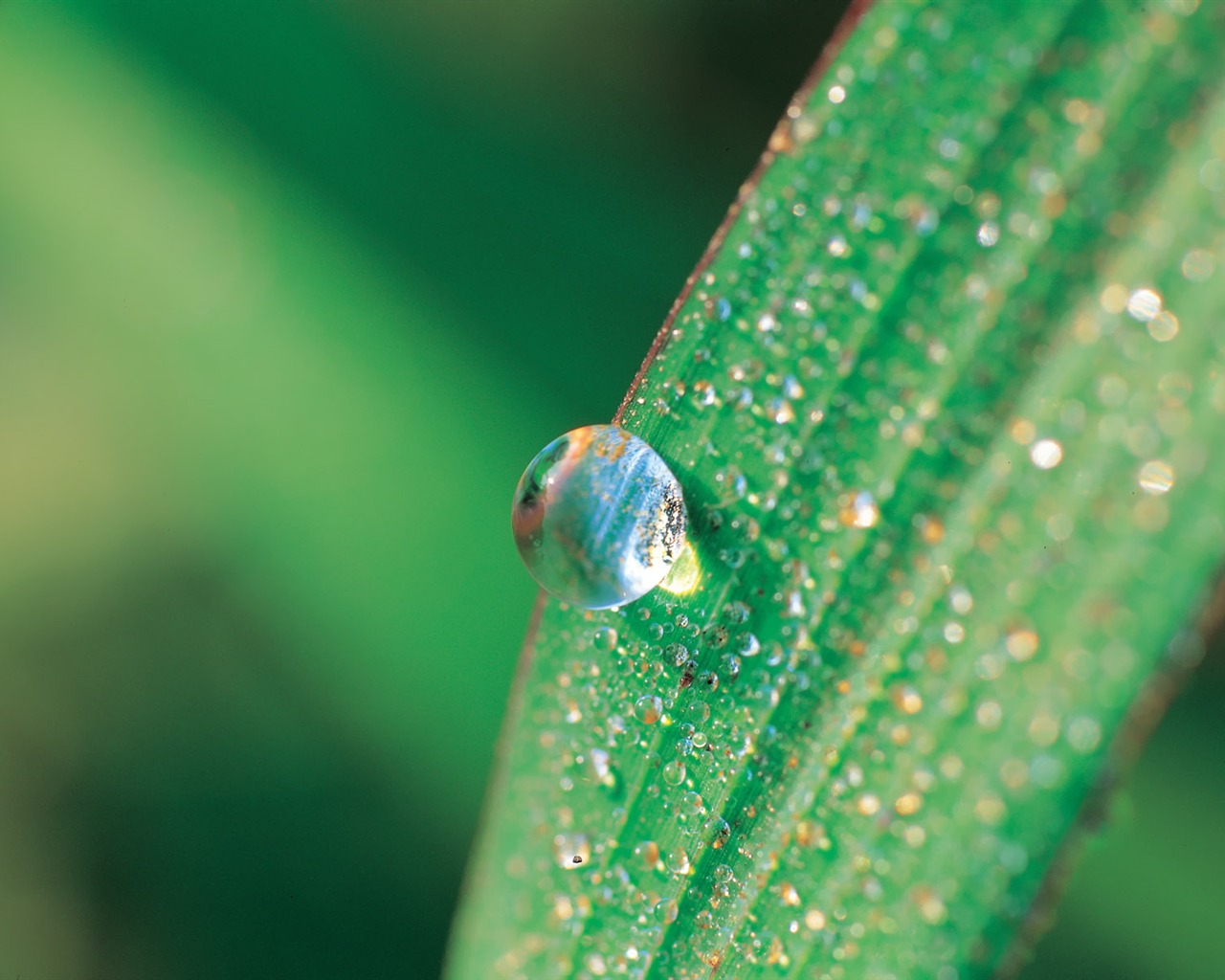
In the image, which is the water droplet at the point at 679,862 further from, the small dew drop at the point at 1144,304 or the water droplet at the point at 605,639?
the small dew drop at the point at 1144,304

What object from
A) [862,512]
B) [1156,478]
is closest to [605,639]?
[862,512]

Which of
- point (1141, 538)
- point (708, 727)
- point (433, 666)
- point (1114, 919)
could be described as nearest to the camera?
point (1141, 538)

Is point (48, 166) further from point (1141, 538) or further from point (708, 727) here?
point (1141, 538)

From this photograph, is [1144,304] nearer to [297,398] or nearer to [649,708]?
[649,708]

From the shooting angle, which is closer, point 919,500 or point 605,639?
point 919,500

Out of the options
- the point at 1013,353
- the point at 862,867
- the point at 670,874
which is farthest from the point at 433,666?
the point at 1013,353

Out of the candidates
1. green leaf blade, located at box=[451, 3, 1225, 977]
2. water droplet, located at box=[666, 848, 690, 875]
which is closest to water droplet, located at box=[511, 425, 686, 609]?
green leaf blade, located at box=[451, 3, 1225, 977]
